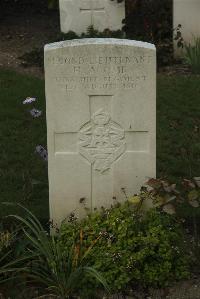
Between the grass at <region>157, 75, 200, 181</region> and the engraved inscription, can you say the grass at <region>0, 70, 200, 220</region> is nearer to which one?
the grass at <region>157, 75, 200, 181</region>

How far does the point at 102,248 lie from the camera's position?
450 centimetres

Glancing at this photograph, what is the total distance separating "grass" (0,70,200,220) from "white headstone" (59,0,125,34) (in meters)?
1.40

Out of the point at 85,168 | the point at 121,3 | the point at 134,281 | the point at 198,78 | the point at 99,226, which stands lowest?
the point at 134,281

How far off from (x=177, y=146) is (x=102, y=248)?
7.46 feet

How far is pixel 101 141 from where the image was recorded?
4.70m

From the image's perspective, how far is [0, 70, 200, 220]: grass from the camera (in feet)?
18.9

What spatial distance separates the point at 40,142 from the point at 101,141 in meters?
2.08

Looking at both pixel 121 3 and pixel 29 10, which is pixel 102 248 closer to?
pixel 121 3

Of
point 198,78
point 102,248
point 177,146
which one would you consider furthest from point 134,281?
point 198,78

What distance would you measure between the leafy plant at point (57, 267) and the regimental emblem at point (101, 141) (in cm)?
61

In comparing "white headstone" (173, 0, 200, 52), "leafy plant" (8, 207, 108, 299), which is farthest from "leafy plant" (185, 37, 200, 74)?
"leafy plant" (8, 207, 108, 299)

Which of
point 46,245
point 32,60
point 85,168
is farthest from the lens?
point 32,60

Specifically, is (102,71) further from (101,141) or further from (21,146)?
(21,146)

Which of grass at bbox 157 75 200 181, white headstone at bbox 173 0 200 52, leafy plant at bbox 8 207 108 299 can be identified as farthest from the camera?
white headstone at bbox 173 0 200 52
